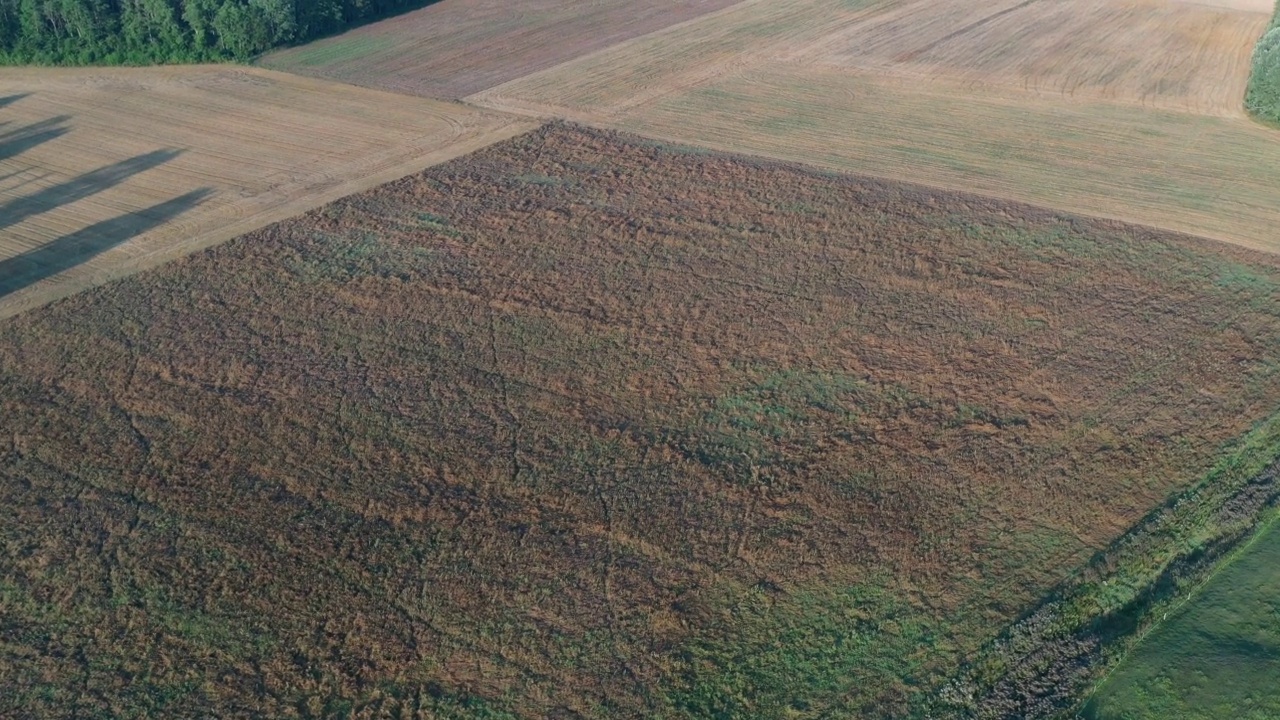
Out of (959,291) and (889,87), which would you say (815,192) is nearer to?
(959,291)

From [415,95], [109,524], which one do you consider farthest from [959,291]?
[415,95]

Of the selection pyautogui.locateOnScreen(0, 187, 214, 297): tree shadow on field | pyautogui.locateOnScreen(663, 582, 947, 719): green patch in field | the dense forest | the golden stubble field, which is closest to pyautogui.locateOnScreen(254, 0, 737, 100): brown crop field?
the golden stubble field

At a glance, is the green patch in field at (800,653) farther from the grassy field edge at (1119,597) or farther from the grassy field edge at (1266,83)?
the grassy field edge at (1266,83)

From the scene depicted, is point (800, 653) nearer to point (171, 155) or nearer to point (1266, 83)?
point (171, 155)

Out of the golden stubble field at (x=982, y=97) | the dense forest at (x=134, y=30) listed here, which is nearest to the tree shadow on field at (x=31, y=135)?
the dense forest at (x=134, y=30)

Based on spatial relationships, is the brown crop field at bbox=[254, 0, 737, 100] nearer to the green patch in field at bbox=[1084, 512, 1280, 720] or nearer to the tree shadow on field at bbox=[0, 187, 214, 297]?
the tree shadow on field at bbox=[0, 187, 214, 297]
